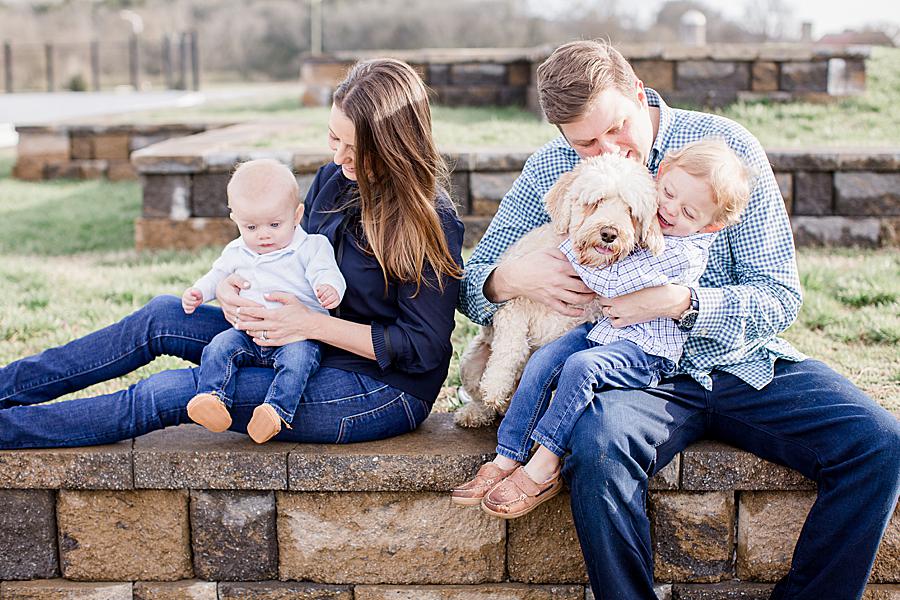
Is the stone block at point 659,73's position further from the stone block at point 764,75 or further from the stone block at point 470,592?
the stone block at point 470,592

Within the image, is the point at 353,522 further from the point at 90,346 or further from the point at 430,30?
the point at 430,30

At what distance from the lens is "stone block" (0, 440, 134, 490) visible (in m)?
2.83

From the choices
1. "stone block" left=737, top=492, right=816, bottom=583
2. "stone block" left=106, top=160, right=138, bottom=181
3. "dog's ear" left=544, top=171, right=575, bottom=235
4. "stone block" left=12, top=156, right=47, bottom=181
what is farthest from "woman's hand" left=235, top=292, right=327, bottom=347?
"stone block" left=12, top=156, right=47, bottom=181

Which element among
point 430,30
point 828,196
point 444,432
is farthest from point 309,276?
point 430,30

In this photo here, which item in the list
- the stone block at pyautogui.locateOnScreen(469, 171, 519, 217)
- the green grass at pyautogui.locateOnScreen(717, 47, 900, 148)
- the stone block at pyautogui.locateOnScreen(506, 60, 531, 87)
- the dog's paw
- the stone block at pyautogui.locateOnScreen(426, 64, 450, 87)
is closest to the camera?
the dog's paw

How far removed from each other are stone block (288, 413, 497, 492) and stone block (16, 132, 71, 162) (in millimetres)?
9276

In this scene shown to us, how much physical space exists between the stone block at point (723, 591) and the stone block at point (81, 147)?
9802mm

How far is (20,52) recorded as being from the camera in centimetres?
3266

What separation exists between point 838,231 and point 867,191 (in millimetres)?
306

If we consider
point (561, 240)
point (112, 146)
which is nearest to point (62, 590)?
point (561, 240)

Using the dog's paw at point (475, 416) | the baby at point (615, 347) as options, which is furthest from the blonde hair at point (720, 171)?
the dog's paw at point (475, 416)

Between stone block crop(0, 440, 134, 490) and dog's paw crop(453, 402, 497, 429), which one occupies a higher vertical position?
dog's paw crop(453, 402, 497, 429)

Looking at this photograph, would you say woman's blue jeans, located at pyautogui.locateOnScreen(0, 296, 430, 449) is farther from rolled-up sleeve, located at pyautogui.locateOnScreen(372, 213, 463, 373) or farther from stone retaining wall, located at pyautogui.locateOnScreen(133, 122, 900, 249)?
stone retaining wall, located at pyautogui.locateOnScreen(133, 122, 900, 249)

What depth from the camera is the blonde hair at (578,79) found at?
2.79 metres
